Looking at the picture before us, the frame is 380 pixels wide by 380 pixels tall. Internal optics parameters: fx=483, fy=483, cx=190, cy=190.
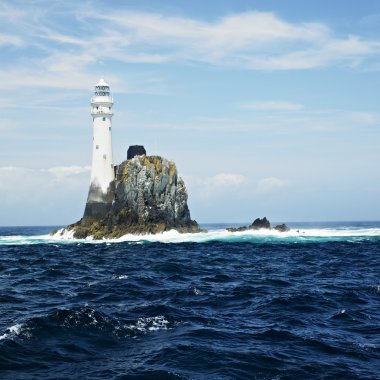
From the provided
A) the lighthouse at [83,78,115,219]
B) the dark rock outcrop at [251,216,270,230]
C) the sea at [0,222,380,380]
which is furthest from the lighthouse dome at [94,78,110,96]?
the sea at [0,222,380,380]

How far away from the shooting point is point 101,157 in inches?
3558

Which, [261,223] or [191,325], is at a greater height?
[261,223]

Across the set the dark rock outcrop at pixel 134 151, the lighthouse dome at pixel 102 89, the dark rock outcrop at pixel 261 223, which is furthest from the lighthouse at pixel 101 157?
the dark rock outcrop at pixel 261 223

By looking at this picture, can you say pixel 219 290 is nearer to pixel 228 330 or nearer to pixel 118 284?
pixel 118 284

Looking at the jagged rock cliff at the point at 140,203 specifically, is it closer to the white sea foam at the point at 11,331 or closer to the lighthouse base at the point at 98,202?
the lighthouse base at the point at 98,202

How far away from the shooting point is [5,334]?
1869 centimetres

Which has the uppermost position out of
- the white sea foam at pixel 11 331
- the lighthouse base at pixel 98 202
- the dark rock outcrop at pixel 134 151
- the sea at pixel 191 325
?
the dark rock outcrop at pixel 134 151

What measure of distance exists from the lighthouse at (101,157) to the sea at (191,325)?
173ft

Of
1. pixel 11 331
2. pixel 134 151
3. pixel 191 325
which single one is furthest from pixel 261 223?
pixel 11 331

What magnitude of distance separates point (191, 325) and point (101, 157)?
238 ft

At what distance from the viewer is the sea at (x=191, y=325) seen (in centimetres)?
1546

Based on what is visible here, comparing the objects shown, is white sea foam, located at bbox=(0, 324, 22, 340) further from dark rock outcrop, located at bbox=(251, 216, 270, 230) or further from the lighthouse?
dark rock outcrop, located at bbox=(251, 216, 270, 230)

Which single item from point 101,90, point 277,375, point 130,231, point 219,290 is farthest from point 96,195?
point 277,375

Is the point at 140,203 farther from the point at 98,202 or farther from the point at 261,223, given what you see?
the point at 261,223
